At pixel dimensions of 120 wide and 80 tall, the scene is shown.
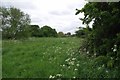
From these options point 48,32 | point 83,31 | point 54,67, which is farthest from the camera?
point 48,32

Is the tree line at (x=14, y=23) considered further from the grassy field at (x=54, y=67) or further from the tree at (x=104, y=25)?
the tree at (x=104, y=25)

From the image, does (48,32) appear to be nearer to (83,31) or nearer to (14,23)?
(14,23)

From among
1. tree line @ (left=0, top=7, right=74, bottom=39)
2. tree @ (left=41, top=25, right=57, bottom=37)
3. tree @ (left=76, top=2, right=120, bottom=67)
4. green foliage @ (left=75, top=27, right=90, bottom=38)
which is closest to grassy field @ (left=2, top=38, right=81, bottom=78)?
green foliage @ (left=75, top=27, right=90, bottom=38)

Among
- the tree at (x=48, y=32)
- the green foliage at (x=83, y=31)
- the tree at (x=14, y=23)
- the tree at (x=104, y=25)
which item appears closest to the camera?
the tree at (x=104, y=25)

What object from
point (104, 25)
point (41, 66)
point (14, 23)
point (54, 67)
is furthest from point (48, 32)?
point (104, 25)

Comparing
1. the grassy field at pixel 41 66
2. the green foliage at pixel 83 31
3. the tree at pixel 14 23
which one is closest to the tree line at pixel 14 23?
the tree at pixel 14 23

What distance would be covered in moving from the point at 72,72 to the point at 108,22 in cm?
206

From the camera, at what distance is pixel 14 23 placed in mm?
28031

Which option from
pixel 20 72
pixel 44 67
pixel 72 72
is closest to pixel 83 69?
pixel 72 72

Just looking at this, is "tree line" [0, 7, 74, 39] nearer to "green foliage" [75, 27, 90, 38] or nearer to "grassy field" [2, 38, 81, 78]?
"grassy field" [2, 38, 81, 78]

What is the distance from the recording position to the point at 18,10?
29312 mm

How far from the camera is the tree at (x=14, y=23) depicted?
28.0 m

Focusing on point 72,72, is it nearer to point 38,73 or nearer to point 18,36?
point 38,73

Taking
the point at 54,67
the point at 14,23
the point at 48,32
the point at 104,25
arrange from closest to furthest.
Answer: the point at 104,25 < the point at 54,67 < the point at 14,23 < the point at 48,32
